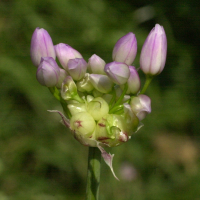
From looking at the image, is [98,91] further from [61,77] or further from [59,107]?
[59,107]

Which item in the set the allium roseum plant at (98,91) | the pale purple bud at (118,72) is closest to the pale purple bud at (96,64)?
the allium roseum plant at (98,91)

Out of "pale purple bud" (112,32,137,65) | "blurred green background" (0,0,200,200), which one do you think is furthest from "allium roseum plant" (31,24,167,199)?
"blurred green background" (0,0,200,200)

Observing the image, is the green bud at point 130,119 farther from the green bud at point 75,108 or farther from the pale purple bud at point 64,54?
the pale purple bud at point 64,54

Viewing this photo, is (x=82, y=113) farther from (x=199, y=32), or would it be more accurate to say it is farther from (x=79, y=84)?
(x=199, y=32)

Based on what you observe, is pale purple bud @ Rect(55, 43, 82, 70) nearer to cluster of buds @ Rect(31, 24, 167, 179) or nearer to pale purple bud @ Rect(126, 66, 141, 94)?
cluster of buds @ Rect(31, 24, 167, 179)

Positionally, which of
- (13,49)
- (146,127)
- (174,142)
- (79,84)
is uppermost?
(79,84)

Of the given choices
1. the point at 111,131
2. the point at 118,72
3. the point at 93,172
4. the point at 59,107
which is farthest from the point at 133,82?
the point at 59,107

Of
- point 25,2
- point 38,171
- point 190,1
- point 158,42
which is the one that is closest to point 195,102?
point 190,1
